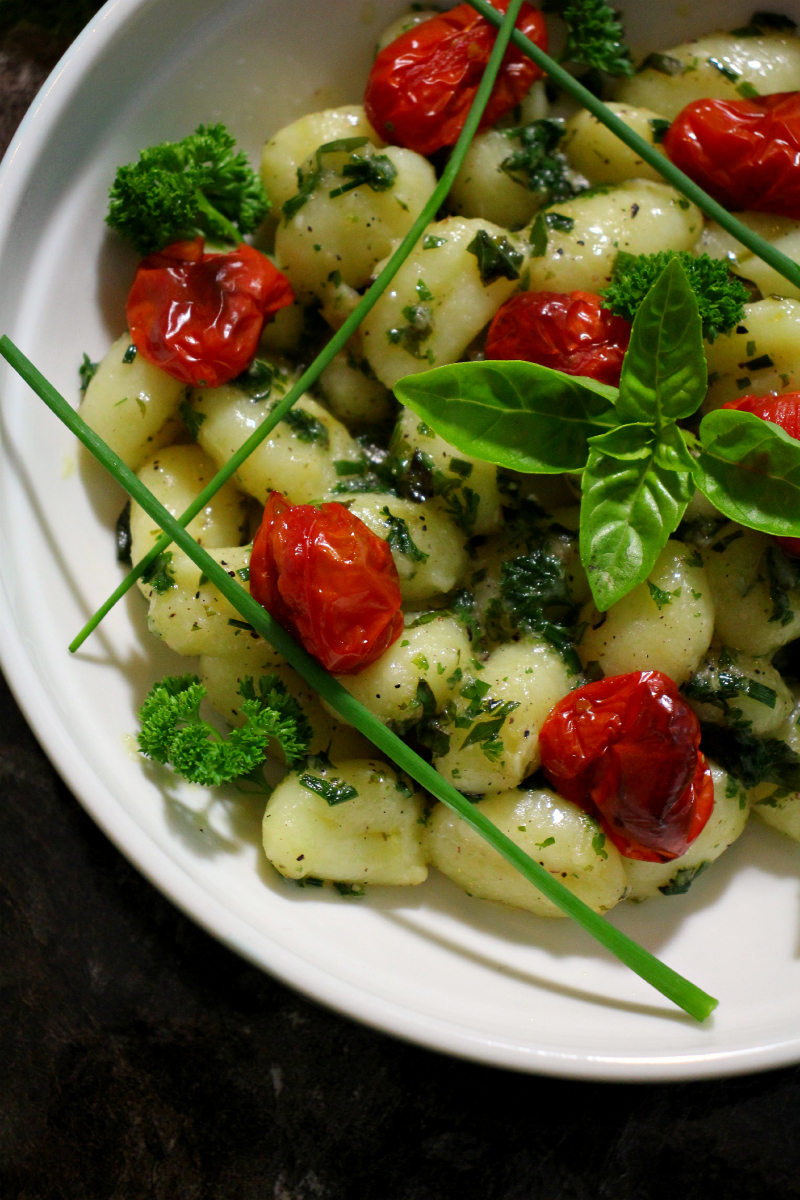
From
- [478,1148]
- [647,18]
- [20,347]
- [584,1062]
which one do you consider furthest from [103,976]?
[647,18]

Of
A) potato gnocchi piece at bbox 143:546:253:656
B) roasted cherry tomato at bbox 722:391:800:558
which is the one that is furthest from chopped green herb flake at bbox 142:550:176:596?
roasted cherry tomato at bbox 722:391:800:558

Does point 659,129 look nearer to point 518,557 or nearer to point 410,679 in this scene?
point 518,557

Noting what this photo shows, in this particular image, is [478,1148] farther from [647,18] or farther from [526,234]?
[647,18]

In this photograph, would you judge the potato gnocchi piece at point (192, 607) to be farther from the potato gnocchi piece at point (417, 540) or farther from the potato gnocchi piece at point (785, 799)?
the potato gnocchi piece at point (785, 799)

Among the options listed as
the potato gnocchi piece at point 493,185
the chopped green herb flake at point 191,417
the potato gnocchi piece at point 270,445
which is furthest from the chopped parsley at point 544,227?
the chopped green herb flake at point 191,417

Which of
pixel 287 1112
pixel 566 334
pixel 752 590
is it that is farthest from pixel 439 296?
pixel 287 1112

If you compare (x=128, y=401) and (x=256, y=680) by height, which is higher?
(x=128, y=401)
